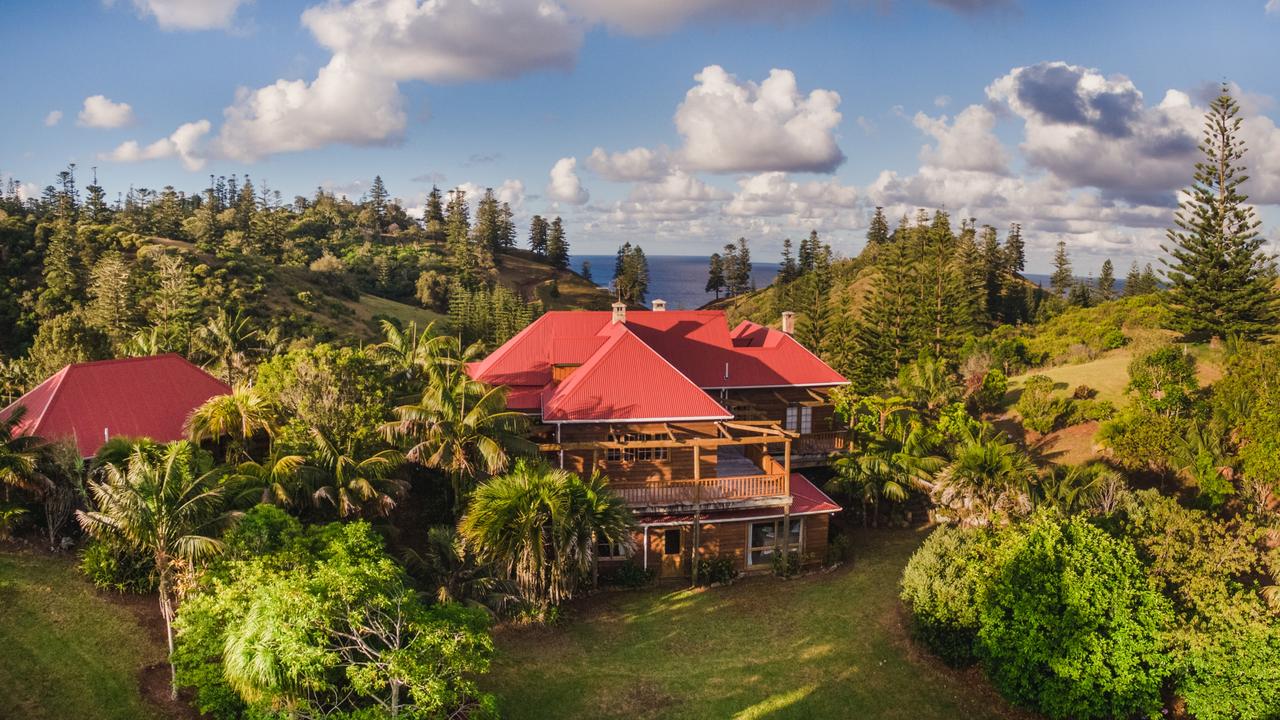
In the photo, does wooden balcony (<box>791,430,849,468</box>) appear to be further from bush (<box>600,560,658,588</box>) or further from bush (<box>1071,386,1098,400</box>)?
bush (<box>1071,386,1098,400</box>)

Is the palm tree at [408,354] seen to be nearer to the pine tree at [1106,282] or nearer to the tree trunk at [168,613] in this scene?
the tree trunk at [168,613]

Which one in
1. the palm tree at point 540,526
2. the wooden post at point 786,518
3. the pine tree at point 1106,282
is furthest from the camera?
the pine tree at point 1106,282

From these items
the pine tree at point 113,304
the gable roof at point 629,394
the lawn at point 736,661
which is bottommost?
the lawn at point 736,661

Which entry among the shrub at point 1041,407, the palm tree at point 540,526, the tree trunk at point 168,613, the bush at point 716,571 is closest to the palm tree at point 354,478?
the palm tree at point 540,526

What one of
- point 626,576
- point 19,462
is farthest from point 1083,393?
point 19,462

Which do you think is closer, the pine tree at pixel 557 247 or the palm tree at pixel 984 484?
the palm tree at pixel 984 484

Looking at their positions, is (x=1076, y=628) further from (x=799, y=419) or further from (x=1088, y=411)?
(x=1088, y=411)

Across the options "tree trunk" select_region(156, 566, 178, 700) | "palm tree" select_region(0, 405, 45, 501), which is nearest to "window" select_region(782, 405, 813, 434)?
"tree trunk" select_region(156, 566, 178, 700)
